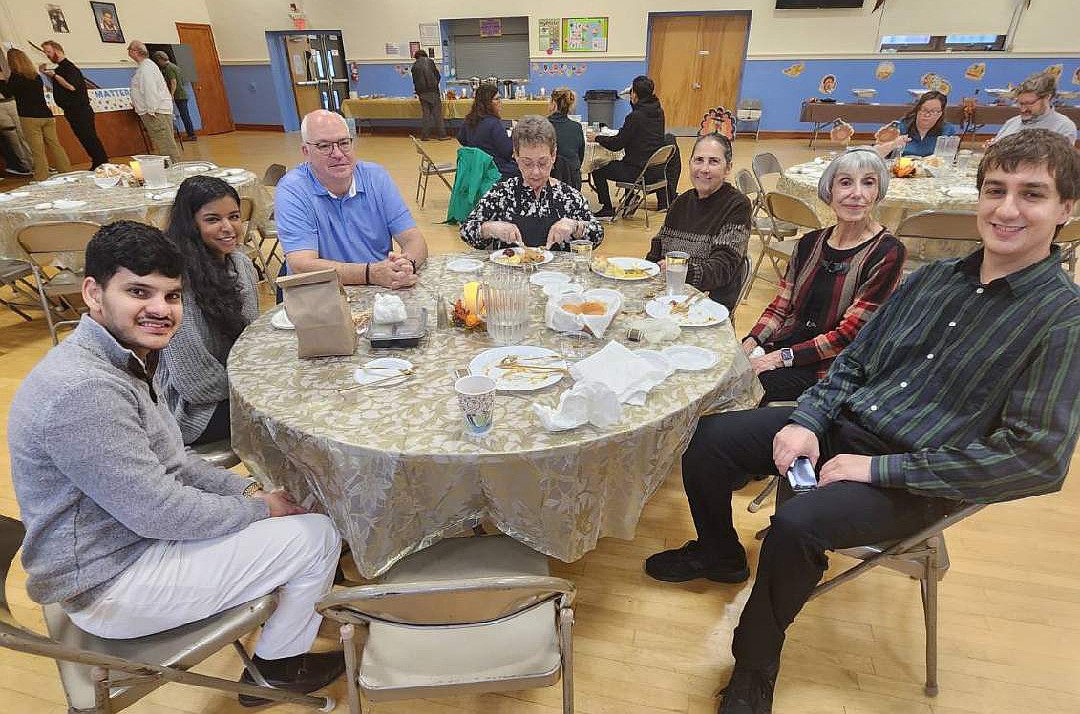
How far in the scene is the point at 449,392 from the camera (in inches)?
57.6

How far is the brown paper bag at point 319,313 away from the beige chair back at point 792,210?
2.81m

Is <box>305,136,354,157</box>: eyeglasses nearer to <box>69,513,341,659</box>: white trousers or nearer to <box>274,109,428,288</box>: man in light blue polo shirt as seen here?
<box>274,109,428,288</box>: man in light blue polo shirt

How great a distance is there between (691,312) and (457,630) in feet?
4.01

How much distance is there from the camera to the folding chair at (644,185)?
5660mm

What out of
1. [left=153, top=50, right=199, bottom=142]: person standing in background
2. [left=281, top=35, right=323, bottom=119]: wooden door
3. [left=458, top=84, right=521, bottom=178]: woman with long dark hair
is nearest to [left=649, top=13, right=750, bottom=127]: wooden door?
[left=458, top=84, right=521, bottom=178]: woman with long dark hair

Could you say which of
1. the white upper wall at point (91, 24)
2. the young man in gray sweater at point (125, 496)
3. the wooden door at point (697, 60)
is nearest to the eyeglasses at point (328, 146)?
the young man in gray sweater at point (125, 496)

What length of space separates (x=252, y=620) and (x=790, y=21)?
12063mm

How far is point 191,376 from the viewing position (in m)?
1.80

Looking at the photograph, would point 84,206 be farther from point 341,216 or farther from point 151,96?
point 151,96

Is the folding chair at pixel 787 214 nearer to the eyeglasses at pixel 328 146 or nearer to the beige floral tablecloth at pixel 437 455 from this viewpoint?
the beige floral tablecloth at pixel 437 455

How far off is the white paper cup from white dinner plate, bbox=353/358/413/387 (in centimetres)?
31

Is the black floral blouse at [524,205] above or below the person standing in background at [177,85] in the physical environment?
below

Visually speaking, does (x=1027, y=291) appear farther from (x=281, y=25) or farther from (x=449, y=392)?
(x=281, y=25)

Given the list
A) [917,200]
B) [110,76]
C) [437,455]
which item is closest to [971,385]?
[437,455]
